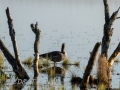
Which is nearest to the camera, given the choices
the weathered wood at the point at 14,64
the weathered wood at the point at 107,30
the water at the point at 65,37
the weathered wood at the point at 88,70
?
the weathered wood at the point at 88,70

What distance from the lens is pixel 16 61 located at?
1500 cm

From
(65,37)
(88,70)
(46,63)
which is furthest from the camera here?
(65,37)

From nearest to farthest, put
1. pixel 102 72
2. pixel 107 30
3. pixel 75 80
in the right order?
1. pixel 102 72
2. pixel 75 80
3. pixel 107 30

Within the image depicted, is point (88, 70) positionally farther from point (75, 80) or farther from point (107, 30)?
point (107, 30)

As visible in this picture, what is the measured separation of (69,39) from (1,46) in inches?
528

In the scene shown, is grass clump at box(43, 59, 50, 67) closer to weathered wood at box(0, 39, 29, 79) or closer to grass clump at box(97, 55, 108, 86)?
weathered wood at box(0, 39, 29, 79)

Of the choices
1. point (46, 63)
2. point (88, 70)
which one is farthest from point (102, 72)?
point (46, 63)

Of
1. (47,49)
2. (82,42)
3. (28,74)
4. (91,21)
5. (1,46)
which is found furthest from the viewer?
(91,21)

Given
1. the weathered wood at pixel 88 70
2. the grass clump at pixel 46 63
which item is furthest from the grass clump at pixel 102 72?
the grass clump at pixel 46 63

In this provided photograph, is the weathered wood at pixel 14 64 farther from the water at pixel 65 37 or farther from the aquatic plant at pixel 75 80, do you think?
the aquatic plant at pixel 75 80

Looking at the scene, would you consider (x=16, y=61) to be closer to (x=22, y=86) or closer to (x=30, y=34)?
(x=22, y=86)

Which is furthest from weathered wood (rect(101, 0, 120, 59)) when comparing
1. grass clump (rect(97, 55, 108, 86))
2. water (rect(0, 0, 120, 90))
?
grass clump (rect(97, 55, 108, 86))

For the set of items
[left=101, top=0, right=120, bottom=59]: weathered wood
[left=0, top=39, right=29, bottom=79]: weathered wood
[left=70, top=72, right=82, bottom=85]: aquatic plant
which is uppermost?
[left=101, top=0, right=120, bottom=59]: weathered wood

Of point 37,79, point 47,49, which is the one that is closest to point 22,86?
point 37,79
